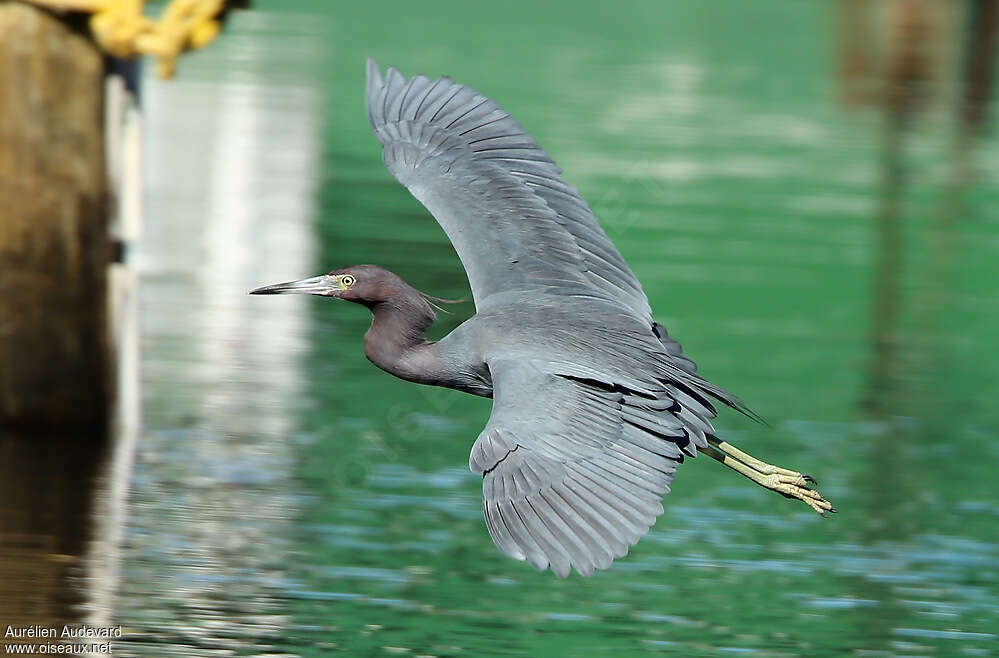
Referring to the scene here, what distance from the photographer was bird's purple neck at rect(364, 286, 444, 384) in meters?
7.70

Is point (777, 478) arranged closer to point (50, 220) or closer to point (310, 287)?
point (310, 287)

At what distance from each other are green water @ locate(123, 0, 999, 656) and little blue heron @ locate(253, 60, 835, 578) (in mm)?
878

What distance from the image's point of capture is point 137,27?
9242 mm

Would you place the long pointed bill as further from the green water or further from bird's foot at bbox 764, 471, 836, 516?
bird's foot at bbox 764, 471, 836, 516

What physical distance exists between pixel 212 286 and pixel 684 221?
19.6ft

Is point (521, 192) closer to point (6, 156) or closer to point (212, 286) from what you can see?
point (6, 156)

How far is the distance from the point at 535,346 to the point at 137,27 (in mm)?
3316

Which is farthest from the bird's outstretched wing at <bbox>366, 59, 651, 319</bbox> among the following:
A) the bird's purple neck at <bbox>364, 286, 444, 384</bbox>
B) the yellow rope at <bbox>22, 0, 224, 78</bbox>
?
the yellow rope at <bbox>22, 0, 224, 78</bbox>

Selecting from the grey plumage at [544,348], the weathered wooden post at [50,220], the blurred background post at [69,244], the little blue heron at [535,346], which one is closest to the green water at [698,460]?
the blurred background post at [69,244]

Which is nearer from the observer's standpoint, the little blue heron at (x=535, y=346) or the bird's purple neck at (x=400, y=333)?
the little blue heron at (x=535, y=346)

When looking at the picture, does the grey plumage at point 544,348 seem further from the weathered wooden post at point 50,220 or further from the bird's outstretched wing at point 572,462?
the weathered wooden post at point 50,220

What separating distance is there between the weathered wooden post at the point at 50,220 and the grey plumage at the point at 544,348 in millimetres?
2086

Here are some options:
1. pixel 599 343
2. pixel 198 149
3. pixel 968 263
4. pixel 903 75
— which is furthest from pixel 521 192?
pixel 903 75

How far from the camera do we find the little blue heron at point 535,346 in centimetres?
604
